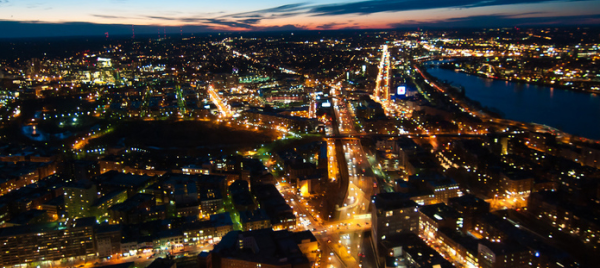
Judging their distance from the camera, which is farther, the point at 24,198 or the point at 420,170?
the point at 420,170

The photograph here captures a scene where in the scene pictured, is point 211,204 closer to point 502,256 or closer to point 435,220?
point 435,220

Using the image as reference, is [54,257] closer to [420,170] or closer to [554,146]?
[420,170]

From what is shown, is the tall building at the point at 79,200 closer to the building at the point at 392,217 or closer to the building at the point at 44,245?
the building at the point at 44,245

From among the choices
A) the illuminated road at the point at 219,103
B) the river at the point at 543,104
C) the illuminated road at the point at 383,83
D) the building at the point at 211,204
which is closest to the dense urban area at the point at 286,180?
the building at the point at 211,204

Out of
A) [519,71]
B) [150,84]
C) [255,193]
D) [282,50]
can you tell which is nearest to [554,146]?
[255,193]

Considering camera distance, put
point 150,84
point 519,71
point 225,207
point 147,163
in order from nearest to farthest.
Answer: point 225,207, point 147,163, point 150,84, point 519,71

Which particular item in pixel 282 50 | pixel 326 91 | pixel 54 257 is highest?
pixel 282 50
